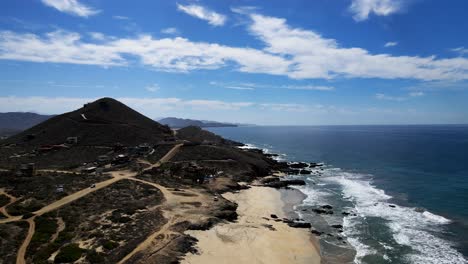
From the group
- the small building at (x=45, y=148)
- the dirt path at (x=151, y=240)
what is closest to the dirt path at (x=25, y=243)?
the dirt path at (x=151, y=240)

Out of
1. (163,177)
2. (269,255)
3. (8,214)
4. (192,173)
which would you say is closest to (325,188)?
(192,173)

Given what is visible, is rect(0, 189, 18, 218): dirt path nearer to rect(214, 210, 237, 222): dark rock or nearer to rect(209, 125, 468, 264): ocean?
rect(214, 210, 237, 222): dark rock

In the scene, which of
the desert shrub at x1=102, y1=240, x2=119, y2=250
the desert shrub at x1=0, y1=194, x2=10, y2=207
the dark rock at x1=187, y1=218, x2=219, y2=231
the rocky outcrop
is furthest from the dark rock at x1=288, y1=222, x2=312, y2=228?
the desert shrub at x1=0, y1=194, x2=10, y2=207

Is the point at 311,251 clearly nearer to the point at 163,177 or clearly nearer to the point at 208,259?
the point at 208,259

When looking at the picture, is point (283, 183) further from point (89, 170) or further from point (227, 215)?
point (89, 170)

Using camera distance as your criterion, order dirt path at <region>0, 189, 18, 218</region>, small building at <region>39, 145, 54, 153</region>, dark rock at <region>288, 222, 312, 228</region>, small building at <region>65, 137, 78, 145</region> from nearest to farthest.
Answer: dirt path at <region>0, 189, 18, 218</region> < dark rock at <region>288, 222, 312, 228</region> < small building at <region>39, 145, 54, 153</region> < small building at <region>65, 137, 78, 145</region>

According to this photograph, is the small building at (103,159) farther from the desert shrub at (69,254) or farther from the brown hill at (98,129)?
the desert shrub at (69,254)
